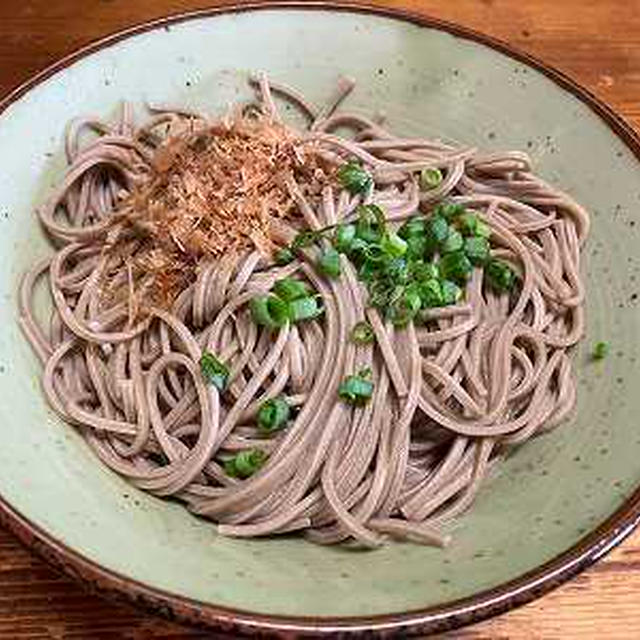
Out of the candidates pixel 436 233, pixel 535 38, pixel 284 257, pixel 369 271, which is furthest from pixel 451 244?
pixel 535 38

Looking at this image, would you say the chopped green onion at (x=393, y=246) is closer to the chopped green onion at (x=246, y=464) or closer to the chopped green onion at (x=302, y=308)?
the chopped green onion at (x=302, y=308)

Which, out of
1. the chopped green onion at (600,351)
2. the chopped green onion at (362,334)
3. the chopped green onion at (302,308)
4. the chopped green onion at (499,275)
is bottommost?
the chopped green onion at (362,334)

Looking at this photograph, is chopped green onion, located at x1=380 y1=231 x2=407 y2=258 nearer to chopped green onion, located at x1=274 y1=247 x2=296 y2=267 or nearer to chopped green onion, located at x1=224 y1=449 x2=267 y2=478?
chopped green onion, located at x1=274 y1=247 x2=296 y2=267

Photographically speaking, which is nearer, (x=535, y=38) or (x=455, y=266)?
(x=455, y=266)

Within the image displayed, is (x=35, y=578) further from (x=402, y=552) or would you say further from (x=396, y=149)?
(x=396, y=149)

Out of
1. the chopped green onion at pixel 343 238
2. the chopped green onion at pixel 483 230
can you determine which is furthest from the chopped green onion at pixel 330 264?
the chopped green onion at pixel 483 230

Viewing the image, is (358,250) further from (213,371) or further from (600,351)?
(600,351)
